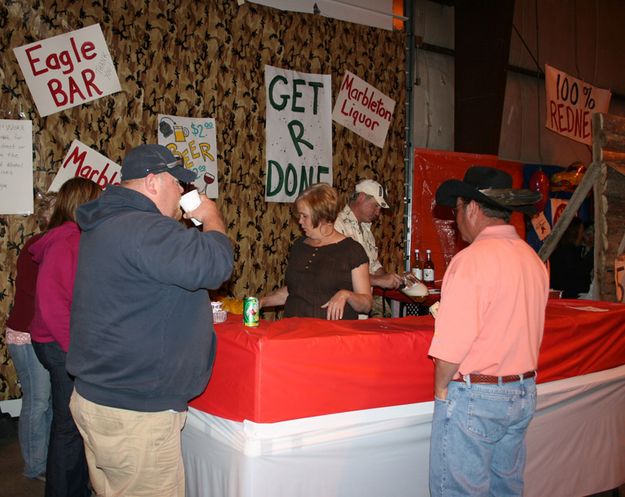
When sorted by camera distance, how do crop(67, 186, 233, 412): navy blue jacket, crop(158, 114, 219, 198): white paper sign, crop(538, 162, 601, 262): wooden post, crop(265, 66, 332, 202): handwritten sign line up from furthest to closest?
crop(265, 66, 332, 202): handwritten sign → crop(158, 114, 219, 198): white paper sign → crop(538, 162, 601, 262): wooden post → crop(67, 186, 233, 412): navy blue jacket

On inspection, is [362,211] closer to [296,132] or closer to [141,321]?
[296,132]

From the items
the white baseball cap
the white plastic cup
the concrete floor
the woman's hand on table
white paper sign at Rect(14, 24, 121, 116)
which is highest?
white paper sign at Rect(14, 24, 121, 116)

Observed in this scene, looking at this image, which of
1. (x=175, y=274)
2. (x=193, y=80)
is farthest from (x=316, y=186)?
(x=193, y=80)

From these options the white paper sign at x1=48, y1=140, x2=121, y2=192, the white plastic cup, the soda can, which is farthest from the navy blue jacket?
the white paper sign at x1=48, y1=140, x2=121, y2=192

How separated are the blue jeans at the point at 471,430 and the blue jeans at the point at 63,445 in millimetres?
1748

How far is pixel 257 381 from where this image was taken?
2.22m

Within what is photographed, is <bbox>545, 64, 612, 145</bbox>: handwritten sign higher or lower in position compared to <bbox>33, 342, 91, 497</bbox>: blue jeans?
higher

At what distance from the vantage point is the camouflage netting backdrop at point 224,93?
4492 millimetres

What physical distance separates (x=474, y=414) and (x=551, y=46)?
8268 millimetres

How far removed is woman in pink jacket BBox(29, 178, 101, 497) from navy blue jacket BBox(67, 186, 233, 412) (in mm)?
973

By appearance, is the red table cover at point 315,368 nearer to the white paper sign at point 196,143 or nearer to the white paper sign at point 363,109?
the white paper sign at point 196,143

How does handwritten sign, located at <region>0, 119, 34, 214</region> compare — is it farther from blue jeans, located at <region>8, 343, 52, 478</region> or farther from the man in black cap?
the man in black cap

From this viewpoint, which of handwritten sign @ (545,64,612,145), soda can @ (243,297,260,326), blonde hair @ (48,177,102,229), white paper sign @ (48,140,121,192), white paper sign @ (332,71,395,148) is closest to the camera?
soda can @ (243,297,260,326)

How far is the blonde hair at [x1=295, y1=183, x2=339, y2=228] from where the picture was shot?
10.4ft
